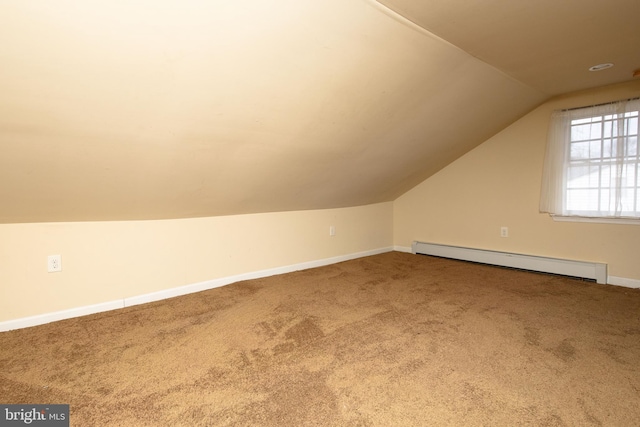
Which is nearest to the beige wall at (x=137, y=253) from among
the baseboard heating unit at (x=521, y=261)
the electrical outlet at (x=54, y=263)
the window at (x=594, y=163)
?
the electrical outlet at (x=54, y=263)

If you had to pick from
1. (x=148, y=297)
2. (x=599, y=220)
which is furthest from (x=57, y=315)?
(x=599, y=220)

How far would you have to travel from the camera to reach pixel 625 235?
3029 mm

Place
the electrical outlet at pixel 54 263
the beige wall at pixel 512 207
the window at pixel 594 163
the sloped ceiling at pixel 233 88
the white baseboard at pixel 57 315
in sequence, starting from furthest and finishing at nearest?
the beige wall at pixel 512 207 < the window at pixel 594 163 < the electrical outlet at pixel 54 263 < the white baseboard at pixel 57 315 < the sloped ceiling at pixel 233 88

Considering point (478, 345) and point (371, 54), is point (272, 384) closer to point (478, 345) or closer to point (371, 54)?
point (478, 345)

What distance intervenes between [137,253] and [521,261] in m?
3.80

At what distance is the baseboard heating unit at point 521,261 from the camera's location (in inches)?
125

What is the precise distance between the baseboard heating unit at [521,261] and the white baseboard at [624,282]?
5cm

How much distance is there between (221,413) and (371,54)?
6.43ft

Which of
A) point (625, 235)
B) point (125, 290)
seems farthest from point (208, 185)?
point (625, 235)

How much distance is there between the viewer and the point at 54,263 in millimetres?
2303

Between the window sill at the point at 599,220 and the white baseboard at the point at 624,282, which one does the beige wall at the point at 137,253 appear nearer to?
the window sill at the point at 599,220

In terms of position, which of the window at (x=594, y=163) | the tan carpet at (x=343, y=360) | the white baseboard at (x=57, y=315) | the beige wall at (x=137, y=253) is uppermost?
the window at (x=594, y=163)

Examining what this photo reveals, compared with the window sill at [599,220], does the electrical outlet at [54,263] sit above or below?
below

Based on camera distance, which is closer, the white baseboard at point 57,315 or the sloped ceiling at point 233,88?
the sloped ceiling at point 233,88
